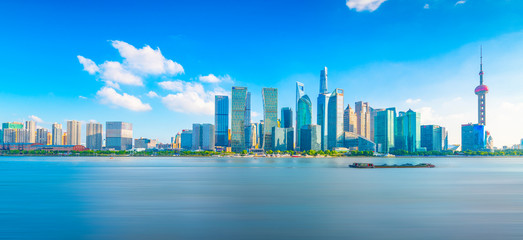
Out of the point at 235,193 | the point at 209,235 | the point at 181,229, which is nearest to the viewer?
the point at 209,235

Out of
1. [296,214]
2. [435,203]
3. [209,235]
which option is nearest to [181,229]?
[209,235]

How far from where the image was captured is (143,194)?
53.5 metres

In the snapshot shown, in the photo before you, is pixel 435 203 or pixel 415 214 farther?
pixel 435 203

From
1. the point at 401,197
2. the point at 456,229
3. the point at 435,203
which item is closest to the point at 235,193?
the point at 401,197

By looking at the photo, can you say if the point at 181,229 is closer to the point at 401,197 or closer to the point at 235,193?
the point at 235,193

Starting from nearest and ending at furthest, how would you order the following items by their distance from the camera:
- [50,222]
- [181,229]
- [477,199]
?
1. [181,229]
2. [50,222]
3. [477,199]

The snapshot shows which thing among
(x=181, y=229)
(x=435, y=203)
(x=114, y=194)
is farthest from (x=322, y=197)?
(x=114, y=194)

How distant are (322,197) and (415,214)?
50.9 feet

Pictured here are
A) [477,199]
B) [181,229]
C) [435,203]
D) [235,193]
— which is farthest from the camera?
[235,193]

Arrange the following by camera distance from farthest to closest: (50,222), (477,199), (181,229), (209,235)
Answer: (477,199)
(50,222)
(181,229)
(209,235)

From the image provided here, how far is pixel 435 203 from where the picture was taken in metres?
46.5

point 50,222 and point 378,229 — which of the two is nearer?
point 378,229

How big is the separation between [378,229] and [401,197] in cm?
2344

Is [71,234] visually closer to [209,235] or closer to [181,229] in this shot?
[181,229]
